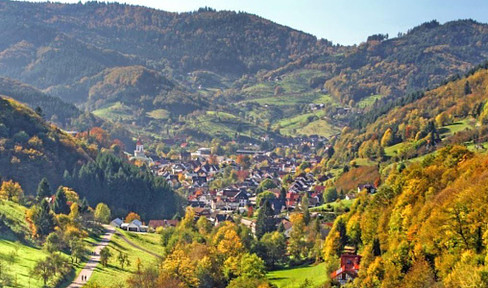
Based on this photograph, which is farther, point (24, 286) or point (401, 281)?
point (24, 286)

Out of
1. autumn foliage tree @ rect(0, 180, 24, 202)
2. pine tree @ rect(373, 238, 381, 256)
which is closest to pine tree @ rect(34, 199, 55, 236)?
autumn foliage tree @ rect(0, 180, 24, 202)

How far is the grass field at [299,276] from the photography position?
67812 mm

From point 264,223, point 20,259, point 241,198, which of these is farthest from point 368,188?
point 20,259

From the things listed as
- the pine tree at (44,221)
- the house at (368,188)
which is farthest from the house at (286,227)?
the pine tree at (44,221)

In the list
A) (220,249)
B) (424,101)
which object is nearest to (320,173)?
(424,101)

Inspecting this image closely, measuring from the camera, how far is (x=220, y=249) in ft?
253

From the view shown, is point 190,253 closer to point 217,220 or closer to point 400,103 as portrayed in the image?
point 217,220

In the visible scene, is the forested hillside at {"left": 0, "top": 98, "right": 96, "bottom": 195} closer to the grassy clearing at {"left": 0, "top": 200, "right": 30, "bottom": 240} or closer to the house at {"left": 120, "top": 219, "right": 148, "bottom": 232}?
the house at {"left": 120, "top": 219, "right": 148, "bottom": 232}

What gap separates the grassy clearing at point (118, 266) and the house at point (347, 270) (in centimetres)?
2351

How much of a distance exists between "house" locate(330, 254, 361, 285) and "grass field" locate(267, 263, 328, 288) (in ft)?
8.19

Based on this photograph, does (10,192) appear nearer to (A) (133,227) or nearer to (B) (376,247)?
(A) (133,227)

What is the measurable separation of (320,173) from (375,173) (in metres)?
40.9

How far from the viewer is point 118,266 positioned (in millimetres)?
80438

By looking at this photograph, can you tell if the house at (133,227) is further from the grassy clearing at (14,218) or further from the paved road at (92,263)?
the grassy clearing at (14,218)
